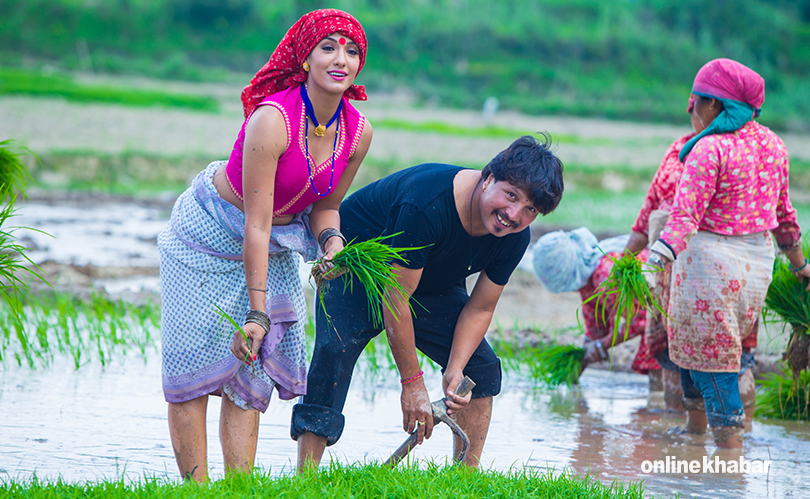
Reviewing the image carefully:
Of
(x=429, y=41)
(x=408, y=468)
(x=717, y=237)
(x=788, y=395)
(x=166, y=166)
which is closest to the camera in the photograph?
(x=408, y=468)

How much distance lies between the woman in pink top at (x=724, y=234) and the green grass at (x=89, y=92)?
22.6m

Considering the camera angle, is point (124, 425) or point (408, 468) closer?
point (408, 468)

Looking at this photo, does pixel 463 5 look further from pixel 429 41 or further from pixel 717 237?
pixel 717 237

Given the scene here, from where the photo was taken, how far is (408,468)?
2.77 metres

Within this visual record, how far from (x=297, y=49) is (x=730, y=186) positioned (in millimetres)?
2016

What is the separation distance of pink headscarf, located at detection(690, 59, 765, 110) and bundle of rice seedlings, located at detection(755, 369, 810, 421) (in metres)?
1.55

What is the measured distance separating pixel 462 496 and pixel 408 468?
309 millimetres

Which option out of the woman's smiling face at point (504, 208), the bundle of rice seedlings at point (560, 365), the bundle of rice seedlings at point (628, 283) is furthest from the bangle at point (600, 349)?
the woman's smiling face at point (504, 208)

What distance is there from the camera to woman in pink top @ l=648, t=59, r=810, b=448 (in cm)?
343

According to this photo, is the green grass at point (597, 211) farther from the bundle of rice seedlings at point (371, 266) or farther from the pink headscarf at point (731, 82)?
the bundle of rice seedlings at point (371, 266)

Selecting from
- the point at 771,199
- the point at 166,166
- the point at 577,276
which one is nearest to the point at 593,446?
the point at 577,276

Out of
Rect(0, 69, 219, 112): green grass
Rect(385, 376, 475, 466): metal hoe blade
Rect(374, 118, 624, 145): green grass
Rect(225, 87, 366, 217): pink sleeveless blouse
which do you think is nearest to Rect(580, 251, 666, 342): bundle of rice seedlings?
Rect(385, 376, 475, 466): metal hoe blade

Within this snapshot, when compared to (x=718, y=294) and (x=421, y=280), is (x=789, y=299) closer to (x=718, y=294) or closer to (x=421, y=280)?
(x=718, y=294)

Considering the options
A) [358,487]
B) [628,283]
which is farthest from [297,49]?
[628,283]
